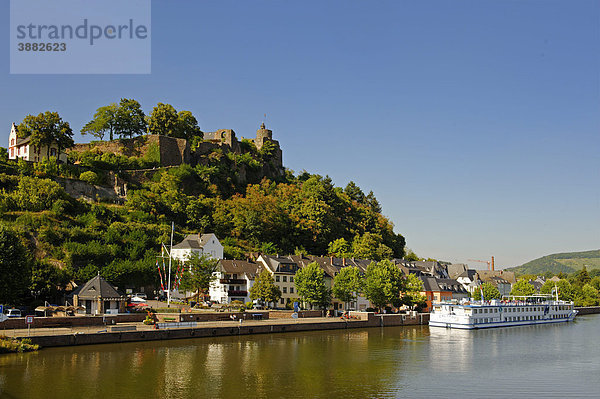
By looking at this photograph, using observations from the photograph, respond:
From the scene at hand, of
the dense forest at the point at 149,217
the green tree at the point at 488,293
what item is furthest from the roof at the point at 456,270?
the green tree at the point at 488,293

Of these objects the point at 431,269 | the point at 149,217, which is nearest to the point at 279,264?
the point at 149,217

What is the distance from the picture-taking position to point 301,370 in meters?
37.8

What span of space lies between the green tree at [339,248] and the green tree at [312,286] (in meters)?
22.8

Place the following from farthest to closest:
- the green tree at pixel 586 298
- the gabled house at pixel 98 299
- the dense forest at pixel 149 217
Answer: the green tree at pixel 586 298 → the dense forest at pixel 149 217 → the gabled house at pixel 98 299

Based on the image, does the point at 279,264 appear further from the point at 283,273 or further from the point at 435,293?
the point at 435,293

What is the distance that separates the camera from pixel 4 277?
161 feet

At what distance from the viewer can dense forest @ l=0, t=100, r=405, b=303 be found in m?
62.2

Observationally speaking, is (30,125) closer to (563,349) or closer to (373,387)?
(373,387)

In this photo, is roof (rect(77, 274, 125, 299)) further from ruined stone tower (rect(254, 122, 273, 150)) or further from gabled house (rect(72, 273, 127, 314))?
ruined stone tower (rect(254, 122, 273, 150))

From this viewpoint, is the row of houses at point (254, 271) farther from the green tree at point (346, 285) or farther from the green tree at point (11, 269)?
the green tree at point (11, 269)

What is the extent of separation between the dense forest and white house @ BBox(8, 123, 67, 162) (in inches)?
101

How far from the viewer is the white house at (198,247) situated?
242ft

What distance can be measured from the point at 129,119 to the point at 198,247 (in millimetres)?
30548

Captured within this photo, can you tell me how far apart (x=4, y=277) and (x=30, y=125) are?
31.2m
